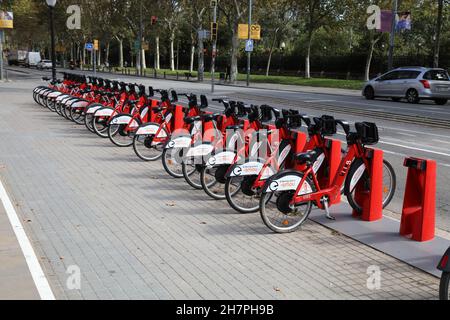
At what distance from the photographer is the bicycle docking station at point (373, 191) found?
594 cm

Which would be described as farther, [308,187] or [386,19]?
[386,19]

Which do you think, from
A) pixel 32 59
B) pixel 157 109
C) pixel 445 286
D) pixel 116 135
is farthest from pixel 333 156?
pixel 32 59

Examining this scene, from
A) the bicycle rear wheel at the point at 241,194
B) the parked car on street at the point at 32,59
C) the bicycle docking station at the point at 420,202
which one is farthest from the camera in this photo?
the parked car on street at the point at 32,59

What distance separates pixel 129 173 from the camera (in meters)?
8.38

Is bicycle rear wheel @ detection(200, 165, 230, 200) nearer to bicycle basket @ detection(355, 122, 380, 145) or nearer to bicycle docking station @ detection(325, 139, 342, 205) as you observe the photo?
bicycle docking station @ detection(325, 139, 342, 205)

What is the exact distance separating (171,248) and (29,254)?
1278 mm

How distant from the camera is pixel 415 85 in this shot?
945 inches

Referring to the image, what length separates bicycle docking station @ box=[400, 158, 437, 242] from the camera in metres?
5.30

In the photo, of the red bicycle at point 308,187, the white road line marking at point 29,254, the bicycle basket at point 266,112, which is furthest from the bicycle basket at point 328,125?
the white road line marking at point 29,254

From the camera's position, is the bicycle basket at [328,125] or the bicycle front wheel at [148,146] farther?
the bicycle front wheel at [148,146]

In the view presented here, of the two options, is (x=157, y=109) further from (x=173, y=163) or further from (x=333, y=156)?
(x=333, y=156)

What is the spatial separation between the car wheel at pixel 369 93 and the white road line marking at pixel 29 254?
22.3 metres

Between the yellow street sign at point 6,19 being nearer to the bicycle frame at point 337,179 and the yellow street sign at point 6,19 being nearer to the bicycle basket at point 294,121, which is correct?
the bicycle basket at point 294,121

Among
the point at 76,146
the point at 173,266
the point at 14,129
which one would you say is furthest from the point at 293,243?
the point at 14,129
